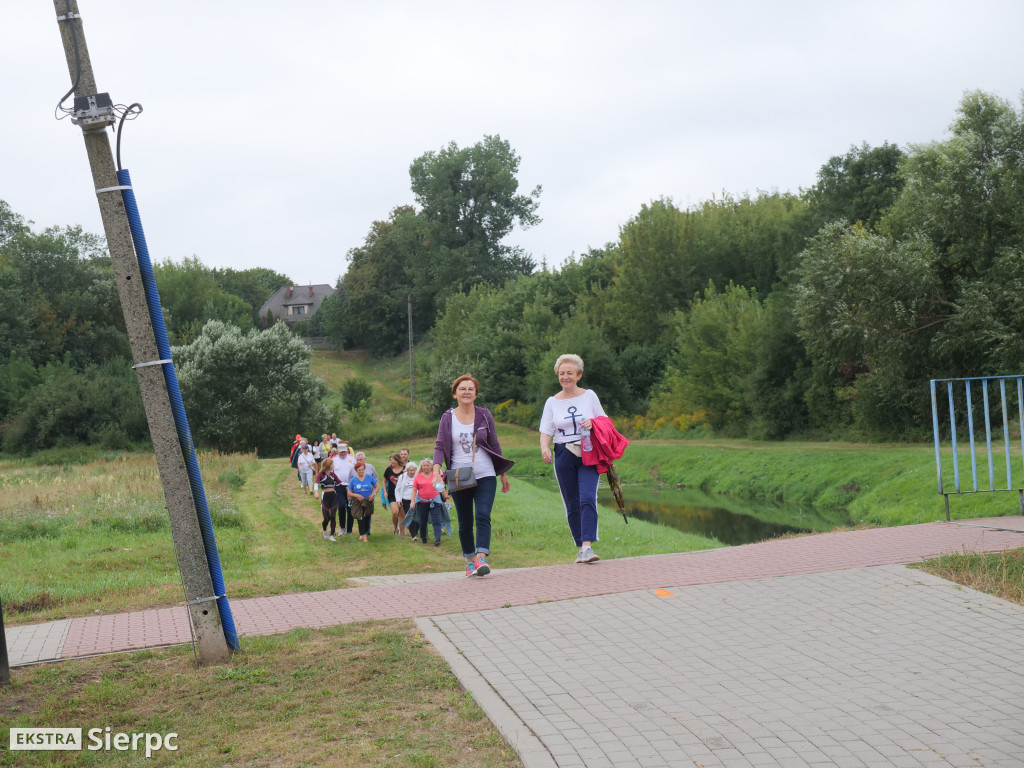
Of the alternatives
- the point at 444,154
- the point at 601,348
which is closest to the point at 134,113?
the point at 601,348

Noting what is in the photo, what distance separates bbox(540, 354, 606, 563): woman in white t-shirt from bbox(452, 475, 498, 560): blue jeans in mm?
648

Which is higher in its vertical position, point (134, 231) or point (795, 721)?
point (134, 231)

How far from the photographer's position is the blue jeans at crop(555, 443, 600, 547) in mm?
9609

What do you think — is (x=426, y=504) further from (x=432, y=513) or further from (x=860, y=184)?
(x=860, y=184)

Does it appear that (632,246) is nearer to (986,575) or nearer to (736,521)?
(736,521)

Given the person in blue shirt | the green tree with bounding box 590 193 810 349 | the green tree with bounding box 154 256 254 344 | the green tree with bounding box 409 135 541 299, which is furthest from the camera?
the green tree with bounding box 409 135 541 299

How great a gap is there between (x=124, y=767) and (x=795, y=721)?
3337 mm

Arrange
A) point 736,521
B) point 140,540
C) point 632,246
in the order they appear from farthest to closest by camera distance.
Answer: point 632,246
point 736,521
point 140,540

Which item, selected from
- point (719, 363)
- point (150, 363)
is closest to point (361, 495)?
point (150, 363)

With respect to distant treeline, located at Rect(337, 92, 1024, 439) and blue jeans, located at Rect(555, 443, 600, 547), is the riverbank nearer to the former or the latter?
distant treeline, located at Rect(337, 92, 1024, 439)

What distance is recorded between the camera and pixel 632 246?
2511 inches

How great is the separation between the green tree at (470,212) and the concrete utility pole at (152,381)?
8428 centimetres

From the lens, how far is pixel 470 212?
93500mm

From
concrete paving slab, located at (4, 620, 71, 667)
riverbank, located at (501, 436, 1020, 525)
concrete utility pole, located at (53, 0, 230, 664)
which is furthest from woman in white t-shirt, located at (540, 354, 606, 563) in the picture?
riverbank, located at (501, 436, 1020, 525)
